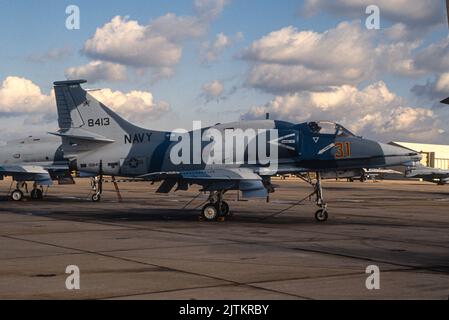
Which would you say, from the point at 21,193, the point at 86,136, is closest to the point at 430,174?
the point at 21,193

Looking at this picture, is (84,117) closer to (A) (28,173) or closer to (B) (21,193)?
(A) (28,173)

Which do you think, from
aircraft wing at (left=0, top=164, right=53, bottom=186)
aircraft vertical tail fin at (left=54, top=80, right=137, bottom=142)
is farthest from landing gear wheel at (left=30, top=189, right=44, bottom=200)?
aircraft vertical tail fin at (left=54, top=80, right=137, bottom=142)

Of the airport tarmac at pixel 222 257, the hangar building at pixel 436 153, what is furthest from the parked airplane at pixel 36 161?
the hangar building at pixel 436 153

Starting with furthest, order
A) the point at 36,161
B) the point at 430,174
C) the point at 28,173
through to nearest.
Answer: the point at 430,174 < the point at 36,161 < the point at 28,173

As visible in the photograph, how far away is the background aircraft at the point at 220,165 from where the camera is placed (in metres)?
21.7

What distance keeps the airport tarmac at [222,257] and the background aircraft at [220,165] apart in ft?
4.73

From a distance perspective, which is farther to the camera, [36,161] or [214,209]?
[36,161]

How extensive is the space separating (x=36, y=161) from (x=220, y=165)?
17439mm

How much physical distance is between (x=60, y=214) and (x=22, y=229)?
6254 millimetres

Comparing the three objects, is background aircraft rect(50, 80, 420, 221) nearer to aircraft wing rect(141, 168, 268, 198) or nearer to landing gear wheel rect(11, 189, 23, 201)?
aircraft wing rect(141, 168, 268, 198)

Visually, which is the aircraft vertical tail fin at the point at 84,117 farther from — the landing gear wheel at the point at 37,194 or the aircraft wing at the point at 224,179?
the landing gear wheel at the point at 37,194

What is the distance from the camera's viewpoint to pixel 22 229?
19.0 meters

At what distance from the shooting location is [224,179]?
21.1m
